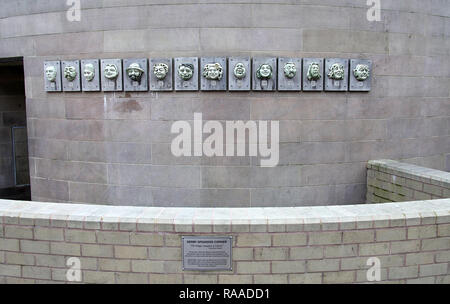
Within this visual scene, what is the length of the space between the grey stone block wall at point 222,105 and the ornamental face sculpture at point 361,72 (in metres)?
0.24

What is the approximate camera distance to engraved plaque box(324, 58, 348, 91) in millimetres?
6762

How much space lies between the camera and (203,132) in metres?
6.71

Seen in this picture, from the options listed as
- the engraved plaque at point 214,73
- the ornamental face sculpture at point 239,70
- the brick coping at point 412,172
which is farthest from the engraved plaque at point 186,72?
the brick coping at point 412,172

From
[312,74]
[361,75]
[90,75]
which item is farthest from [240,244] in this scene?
[90,75]

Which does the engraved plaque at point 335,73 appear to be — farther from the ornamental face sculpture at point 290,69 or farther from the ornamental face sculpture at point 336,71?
the ornamental face sculpture at point 290,69

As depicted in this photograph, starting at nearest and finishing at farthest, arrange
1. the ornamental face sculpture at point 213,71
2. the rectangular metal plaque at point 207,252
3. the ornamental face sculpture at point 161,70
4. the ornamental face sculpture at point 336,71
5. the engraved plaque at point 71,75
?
the rectangular metal plaque at point 207,252
the ornamental face sculpture at point 213,71
the ornamental face sculpture at point 161,70
the ornamental face sculpture at point 336,71
the engraved plaque at point 71,75

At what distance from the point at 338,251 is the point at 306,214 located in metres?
0.50

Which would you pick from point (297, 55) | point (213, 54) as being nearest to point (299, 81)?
point (297, 55)

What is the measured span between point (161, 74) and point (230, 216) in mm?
3455

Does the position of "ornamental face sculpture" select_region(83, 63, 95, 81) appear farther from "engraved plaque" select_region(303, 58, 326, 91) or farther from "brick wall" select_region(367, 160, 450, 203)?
"brick wall" select_region(367, 160, 450, 203)

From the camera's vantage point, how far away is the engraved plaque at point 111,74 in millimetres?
6762

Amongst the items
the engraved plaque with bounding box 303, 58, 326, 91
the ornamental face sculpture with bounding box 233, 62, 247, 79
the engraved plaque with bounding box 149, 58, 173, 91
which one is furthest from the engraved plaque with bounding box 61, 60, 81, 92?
the engraved plaque with bounding box 303, 58, 326, 91

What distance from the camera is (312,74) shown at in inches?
262

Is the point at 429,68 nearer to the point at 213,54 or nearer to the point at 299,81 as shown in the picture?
the point at 299,81
